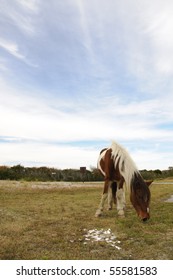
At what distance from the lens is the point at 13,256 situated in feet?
19.1

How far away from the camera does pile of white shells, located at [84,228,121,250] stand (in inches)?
262

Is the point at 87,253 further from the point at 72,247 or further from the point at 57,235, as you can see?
the point at 57,235

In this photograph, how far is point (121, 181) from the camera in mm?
10109

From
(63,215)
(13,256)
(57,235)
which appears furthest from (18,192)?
(13,256)

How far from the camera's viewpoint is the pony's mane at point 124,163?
8977 mm

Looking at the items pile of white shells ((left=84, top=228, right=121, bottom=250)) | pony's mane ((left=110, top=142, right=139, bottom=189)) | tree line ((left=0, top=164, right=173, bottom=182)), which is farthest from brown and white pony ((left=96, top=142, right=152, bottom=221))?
tree line ((left=0, top=164, right=173, bottom=182))

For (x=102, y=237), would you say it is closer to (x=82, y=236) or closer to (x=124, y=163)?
(x=82, y=236)

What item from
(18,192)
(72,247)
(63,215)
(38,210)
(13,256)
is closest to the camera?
(13,256)

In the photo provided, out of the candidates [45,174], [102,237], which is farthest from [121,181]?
[45,174]

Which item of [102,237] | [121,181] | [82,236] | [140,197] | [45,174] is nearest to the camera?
[102,237]

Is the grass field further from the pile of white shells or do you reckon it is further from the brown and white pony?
the brown and white pony

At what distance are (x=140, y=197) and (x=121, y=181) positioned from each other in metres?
1.68
